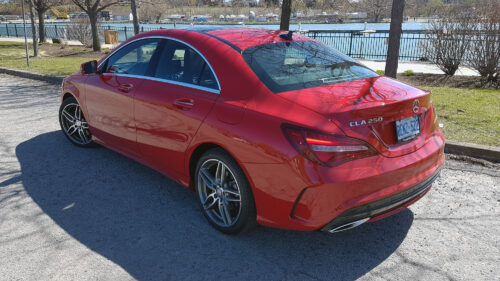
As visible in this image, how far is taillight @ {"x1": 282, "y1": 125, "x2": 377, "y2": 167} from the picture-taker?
2.66m

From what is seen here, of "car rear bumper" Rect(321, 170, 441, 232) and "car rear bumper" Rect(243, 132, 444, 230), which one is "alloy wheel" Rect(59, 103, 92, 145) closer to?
"car rear bumper" Rect(243, 132, 444, 230)

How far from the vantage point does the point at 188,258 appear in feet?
10.2

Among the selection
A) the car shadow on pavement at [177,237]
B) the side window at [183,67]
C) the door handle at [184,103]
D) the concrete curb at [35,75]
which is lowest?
the car shadow on pavement at [177,237]

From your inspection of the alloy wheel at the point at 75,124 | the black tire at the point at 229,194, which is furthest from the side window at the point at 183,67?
the alloy wheel at the point at 75,124

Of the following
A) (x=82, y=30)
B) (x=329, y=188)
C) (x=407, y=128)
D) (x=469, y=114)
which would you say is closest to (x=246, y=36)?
(x=407, y=128)

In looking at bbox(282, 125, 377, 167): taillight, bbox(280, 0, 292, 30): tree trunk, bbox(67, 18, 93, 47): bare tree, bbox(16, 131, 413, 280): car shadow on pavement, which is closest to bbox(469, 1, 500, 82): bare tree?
bbox(280, 0, 292, 30): tree trunk

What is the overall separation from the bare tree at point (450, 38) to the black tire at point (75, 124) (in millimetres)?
10390

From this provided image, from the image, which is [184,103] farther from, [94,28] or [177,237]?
[94,28]

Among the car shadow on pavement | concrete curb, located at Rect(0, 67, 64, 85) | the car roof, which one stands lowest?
the car shadow on pavement

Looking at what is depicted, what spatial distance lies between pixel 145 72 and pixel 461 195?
3.42 meters

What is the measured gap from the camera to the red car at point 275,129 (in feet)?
8.91

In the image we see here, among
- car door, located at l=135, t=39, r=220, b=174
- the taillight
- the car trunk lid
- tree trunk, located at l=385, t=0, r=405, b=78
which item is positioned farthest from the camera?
tree trunk, located at l=385, t=0, r=405, b=78

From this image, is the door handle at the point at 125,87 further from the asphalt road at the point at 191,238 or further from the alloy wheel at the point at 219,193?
the alloy wheel at the point at 219,193

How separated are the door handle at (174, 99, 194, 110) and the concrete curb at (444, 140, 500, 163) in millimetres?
3617
